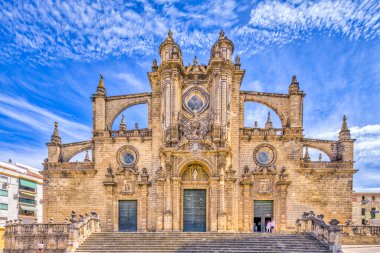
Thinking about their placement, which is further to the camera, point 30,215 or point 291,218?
point 30,215

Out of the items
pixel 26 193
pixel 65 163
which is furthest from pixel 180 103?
pixel 26 193

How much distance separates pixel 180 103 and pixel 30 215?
Result: 37065 millimetres

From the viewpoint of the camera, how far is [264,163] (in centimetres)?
2556

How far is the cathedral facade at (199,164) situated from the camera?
24234mm

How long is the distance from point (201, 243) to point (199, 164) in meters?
6.71

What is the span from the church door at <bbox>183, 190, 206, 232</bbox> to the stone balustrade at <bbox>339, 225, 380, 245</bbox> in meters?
8.98

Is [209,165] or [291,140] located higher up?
[291,140]

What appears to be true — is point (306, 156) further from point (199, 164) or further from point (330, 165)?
point (199, 164)

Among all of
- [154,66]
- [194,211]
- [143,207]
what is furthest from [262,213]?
[154,66]

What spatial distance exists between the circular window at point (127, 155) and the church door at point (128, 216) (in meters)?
2.88

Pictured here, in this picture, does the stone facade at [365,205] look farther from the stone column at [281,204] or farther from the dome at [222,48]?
the dome at [222,48]

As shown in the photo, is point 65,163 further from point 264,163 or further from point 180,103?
point 264,163

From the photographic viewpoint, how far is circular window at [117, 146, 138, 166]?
2606cm

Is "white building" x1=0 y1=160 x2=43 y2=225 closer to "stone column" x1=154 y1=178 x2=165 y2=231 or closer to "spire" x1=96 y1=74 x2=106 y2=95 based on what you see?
"spire" x1=96 y1=74 x2=106 y2=95
